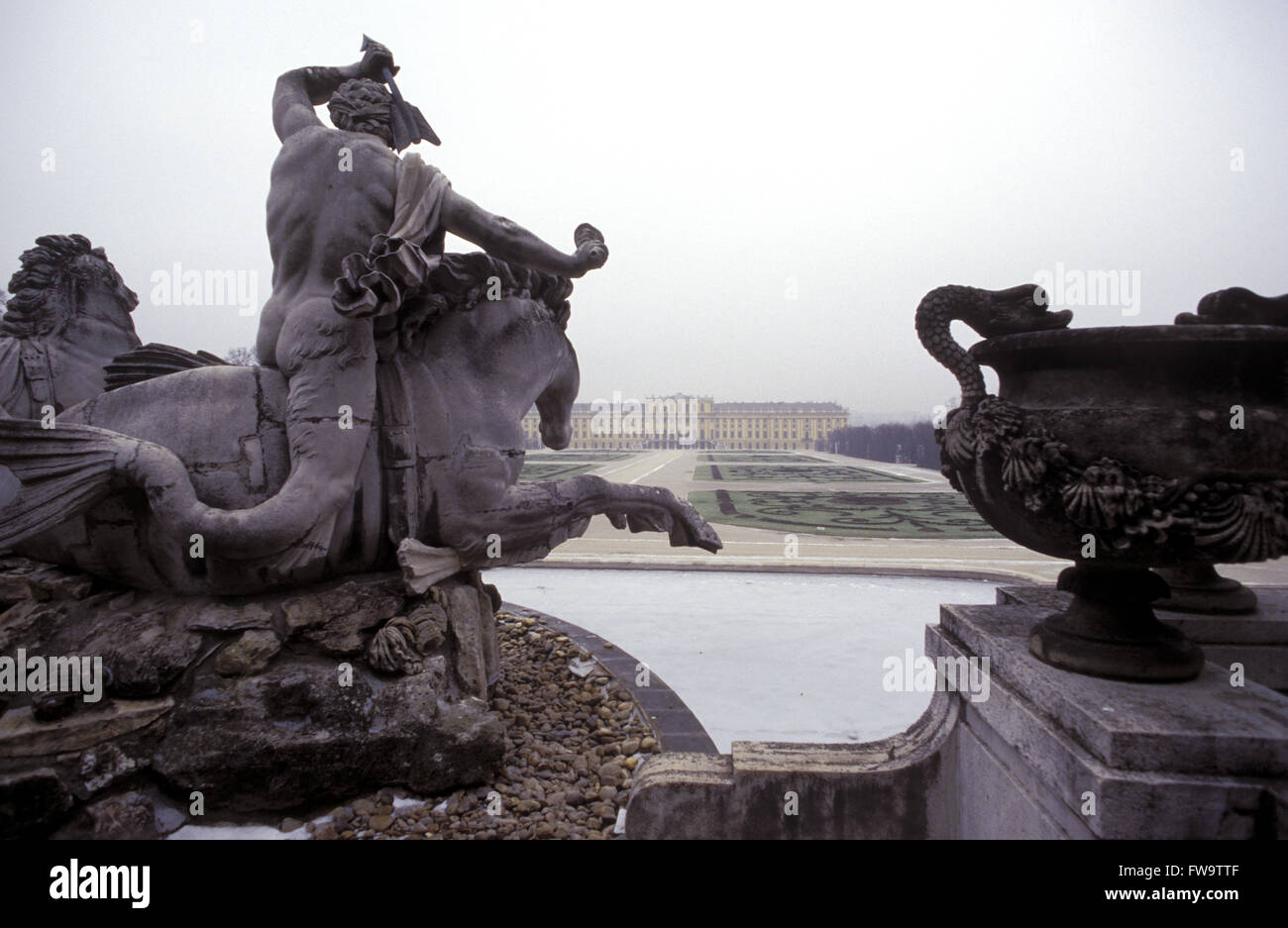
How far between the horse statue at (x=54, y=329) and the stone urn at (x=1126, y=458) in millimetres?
4835

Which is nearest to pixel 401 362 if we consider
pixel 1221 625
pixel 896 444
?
pixel 1221 625

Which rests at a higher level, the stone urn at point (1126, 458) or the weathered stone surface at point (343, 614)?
the stone urn at point (1126, 458)

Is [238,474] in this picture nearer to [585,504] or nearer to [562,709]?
[585,504]

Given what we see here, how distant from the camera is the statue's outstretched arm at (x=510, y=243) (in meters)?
3.09

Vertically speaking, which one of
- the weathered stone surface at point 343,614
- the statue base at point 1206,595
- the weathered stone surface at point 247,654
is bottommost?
the weathered stone surface at point 247,654

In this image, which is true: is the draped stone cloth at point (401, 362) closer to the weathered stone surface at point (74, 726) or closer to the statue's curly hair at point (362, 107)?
the statue's curly hair at point (362, 107)

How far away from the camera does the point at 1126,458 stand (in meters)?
1.65

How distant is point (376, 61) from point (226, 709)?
320 cm

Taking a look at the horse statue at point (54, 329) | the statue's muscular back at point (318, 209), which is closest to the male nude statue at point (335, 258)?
the statue's muscular back at point (318, 209)

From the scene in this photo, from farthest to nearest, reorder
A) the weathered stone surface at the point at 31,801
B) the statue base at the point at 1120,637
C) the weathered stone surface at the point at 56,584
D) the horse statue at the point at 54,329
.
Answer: the horse statue at the point at 54,329
the weathered stone surface at the point at 56,584
the weathered stone surface at the point at 31,801
the statue base at the point at 1120,637

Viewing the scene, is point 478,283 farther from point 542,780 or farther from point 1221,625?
point 1221,625

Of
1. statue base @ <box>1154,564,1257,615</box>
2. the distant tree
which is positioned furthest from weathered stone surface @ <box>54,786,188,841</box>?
the distant tree

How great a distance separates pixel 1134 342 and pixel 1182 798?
1.08m
